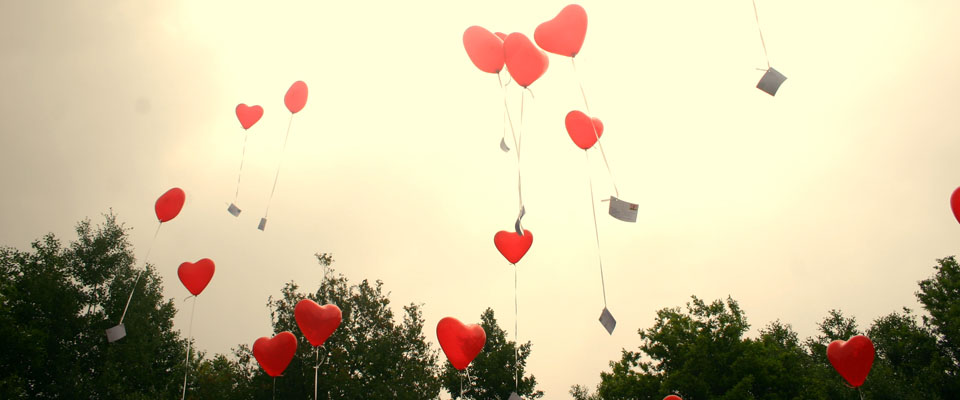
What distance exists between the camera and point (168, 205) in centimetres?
690

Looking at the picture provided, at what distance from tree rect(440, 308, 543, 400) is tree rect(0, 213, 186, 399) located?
11066mm

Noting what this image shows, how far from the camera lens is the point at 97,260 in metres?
13.8

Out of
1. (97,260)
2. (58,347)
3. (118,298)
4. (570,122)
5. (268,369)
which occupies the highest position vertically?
(97,260)

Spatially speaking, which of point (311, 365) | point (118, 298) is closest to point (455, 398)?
point (311, 365)

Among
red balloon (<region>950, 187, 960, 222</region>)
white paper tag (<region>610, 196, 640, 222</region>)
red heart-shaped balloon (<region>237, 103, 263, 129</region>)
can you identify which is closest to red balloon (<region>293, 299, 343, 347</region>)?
red heart-shaped balloon (<region>237, 103, 263, 129</region>)

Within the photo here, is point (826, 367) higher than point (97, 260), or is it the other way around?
point (97, 260)

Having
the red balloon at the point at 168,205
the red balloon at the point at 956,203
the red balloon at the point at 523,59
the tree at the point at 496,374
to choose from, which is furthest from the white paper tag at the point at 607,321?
the tree at the point at 496,374

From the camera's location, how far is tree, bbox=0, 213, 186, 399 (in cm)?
1180

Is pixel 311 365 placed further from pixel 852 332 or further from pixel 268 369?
pixel 852 332

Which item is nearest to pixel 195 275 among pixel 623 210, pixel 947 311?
pixel 623 210

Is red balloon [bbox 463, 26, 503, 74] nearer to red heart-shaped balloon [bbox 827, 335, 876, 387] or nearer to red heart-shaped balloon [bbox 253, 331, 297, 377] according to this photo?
red heart-shaped balloon [bbox 253, 331, 297, 377]

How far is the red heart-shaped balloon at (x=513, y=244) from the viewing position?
6.46m

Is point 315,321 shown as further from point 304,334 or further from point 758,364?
point 758,364

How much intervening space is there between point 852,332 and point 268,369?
1067 inches
